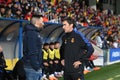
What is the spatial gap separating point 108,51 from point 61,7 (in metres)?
8.20

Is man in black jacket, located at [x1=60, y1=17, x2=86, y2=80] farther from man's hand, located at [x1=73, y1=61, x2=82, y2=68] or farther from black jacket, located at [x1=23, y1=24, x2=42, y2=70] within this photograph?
black jacket, located at [x1=23, y1=24, x2=42, y2=70]

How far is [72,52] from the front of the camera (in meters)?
7.98

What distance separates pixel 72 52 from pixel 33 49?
0.97 m

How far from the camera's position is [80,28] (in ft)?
66.2

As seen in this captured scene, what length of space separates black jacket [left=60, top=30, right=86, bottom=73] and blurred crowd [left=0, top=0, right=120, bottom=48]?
2.36 meters

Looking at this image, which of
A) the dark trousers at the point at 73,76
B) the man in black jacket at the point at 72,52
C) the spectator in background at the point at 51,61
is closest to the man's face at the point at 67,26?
the man in black jacket at the point at 72,52

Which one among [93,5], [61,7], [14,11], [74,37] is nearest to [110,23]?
[93,5]

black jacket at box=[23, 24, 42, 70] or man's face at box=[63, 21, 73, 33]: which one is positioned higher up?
man's face at box=[63, 21, 73, 33]

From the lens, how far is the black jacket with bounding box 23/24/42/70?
24.3 ft

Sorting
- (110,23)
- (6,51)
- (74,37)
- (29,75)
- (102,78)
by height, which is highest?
(74,37)

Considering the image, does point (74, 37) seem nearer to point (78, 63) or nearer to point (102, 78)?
point (78, 63)

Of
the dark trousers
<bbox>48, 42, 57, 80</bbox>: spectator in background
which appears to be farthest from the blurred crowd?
the dark trousers

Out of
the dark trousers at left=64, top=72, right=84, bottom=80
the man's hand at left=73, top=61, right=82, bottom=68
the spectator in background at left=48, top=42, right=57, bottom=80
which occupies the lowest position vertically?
the spectator in background at left=48, top=42, right=57, bottom=80

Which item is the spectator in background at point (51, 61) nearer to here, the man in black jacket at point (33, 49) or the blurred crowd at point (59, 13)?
the blurred crowd at point (59, 13)
